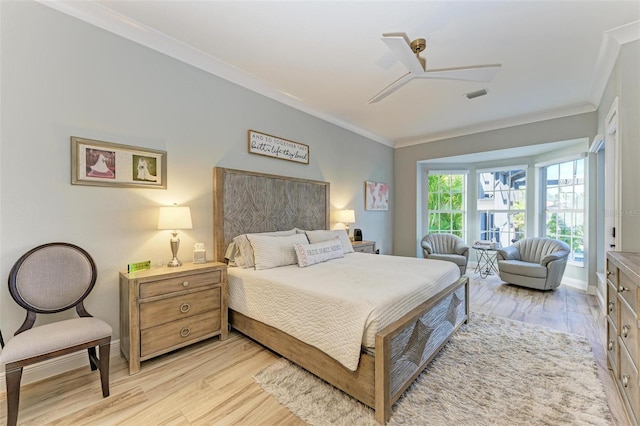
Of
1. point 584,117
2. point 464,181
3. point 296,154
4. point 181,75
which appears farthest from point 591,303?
point 181,75

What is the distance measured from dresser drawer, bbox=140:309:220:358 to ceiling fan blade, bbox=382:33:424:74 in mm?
2587

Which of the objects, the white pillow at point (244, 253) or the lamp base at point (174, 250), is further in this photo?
the white pillow at point (244, 253)

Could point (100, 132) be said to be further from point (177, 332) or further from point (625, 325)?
point (625, 325)

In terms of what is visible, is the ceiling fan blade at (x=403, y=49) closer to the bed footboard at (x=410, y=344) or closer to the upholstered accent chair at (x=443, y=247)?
the bed footboard at (x=410, y=344)

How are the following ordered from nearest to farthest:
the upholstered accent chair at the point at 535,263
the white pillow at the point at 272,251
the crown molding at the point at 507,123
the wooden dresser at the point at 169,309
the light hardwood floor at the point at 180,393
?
the light hardwood floor at the point at 180,393
the wooden dresser at the point at 169,309
the white pillow at the point at 272,251
the crown molding at the point at 507,123
the upholstered accent chair at the point at 535,263

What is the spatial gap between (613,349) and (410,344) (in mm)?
1479

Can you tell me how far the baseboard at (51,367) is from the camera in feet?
6.22

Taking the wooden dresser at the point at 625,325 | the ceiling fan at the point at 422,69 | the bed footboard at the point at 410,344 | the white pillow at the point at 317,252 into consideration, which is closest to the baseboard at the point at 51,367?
the white pillow at the point at 317,252

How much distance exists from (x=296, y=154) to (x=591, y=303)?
14.5 feet

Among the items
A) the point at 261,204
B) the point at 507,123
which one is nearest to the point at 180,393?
the point at 261,204

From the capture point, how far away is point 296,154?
379cm

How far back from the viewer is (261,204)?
3.31 m

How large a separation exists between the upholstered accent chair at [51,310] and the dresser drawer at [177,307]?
0.29 meters

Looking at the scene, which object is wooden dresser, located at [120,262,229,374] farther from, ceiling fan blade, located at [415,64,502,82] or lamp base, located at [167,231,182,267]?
ceiling fan blade, located at [415,64,502,82]
